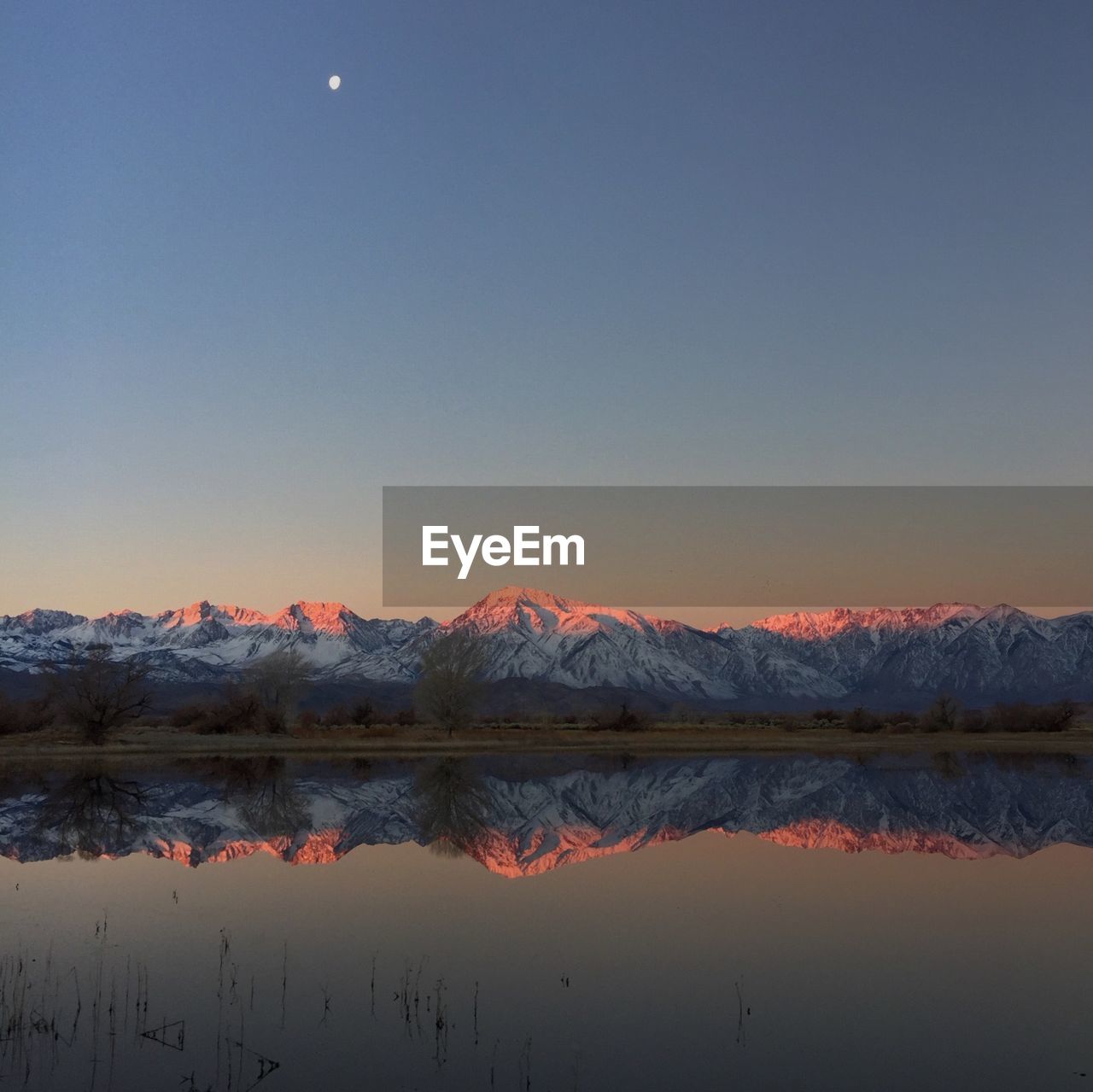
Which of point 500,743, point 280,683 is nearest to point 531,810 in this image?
point 500,743

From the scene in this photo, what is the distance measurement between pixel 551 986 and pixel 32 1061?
761 cm

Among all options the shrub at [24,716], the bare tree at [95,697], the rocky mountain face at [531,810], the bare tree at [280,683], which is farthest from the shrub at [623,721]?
the shrub at [24,716]

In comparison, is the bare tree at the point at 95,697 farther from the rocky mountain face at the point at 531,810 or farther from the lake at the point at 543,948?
the lake at the point at 543,948

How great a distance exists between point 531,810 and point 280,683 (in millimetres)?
60084

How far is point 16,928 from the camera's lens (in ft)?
71.2

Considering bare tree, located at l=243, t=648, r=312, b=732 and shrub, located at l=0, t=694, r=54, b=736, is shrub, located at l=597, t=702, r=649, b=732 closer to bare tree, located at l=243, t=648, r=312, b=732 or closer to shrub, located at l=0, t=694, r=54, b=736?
bare tree, located at l=243, t=648, r=312, b=732

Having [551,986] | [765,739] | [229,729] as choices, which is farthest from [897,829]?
[229,729]

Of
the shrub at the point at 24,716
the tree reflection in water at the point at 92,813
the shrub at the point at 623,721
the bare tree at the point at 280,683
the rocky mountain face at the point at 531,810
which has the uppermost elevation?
the bare tree at the point at 280,683

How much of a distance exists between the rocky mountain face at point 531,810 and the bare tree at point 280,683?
107 feet

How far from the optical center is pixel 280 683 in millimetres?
98188

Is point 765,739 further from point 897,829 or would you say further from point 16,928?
point 16,928

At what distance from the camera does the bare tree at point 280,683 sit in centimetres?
9750

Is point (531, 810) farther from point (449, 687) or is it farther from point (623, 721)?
point (623, 721)

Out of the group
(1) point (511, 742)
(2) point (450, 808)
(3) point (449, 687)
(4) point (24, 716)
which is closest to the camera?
(2) point (450, 808)
